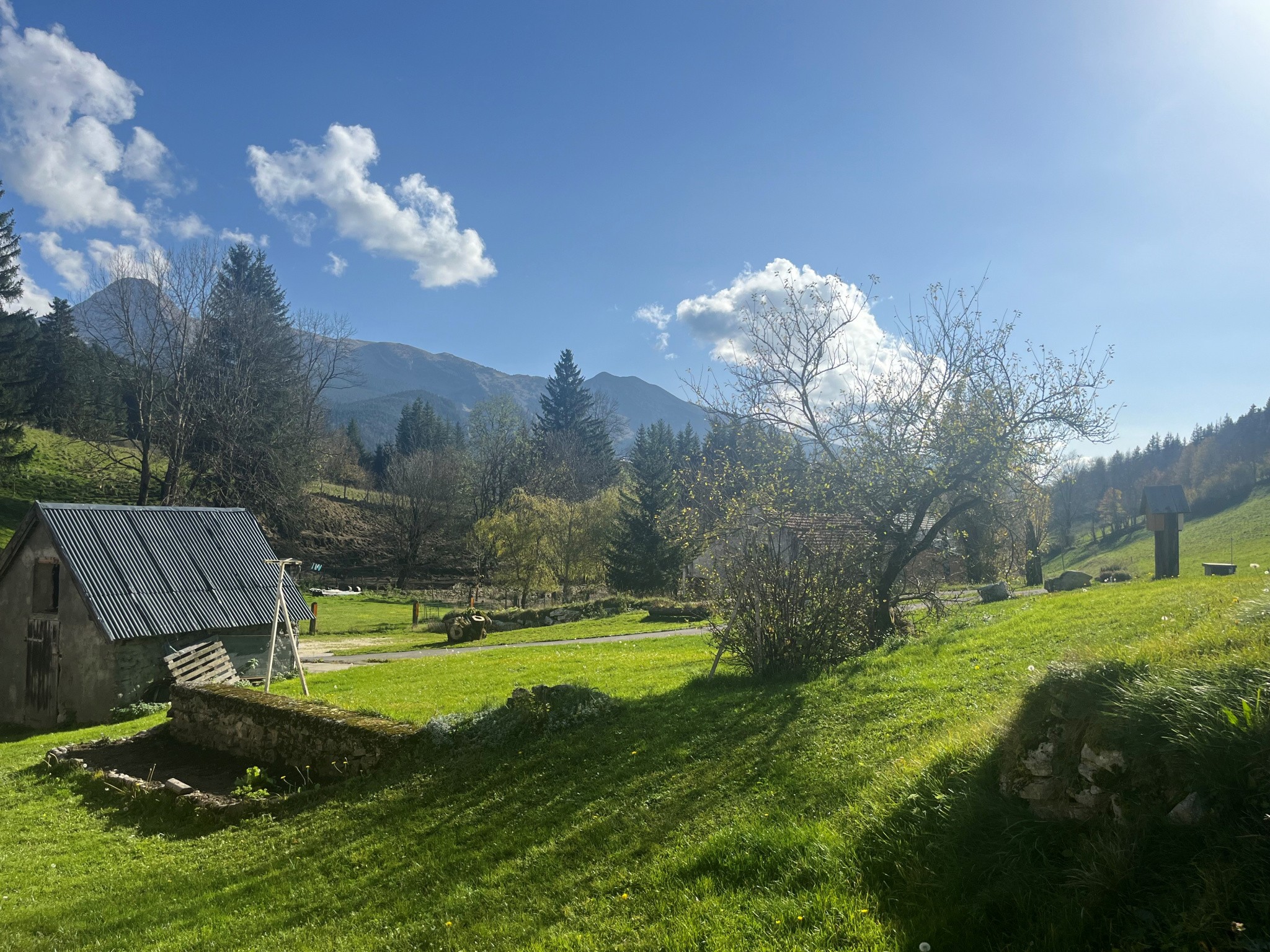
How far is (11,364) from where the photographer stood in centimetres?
5384

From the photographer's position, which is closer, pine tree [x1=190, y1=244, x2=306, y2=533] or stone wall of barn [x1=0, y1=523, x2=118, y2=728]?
stone wall of barn [x1=0, y1=523, x2=118, y2=728]

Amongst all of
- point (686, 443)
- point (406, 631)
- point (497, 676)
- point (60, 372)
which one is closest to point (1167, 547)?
point (497, 676)

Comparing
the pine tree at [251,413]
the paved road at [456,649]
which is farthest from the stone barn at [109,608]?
the pine tree at [251,413]

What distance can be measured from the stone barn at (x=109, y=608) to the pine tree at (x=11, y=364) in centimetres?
3764

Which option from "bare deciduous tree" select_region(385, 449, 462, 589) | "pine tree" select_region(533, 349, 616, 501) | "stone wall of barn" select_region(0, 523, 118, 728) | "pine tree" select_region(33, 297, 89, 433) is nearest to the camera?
"stone wall of barn" select_region(0, 523, 118, 728)

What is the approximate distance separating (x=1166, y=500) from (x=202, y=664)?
32.6m

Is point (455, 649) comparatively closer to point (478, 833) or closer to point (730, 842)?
point (478, 833)

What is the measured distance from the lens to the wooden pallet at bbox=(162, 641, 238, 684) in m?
20.9

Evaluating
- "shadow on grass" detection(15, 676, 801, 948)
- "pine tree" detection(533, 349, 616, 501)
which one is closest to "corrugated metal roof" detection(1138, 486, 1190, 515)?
"shadow on grass" detection(15, 676, 801, 948)

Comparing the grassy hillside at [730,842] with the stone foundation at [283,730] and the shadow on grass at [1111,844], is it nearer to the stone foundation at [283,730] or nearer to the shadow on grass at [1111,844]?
the shadow on grass at [1111,844]

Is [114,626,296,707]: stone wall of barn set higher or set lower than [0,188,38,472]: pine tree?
lower

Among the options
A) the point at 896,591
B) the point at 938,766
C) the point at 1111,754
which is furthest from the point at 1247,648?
the point at 896,591

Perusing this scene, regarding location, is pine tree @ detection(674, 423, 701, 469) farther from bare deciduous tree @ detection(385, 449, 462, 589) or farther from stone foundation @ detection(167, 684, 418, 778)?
stone foundation @ detection(167, 684, 418, 778)

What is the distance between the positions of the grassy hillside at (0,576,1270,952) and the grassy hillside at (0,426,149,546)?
49768 mm
